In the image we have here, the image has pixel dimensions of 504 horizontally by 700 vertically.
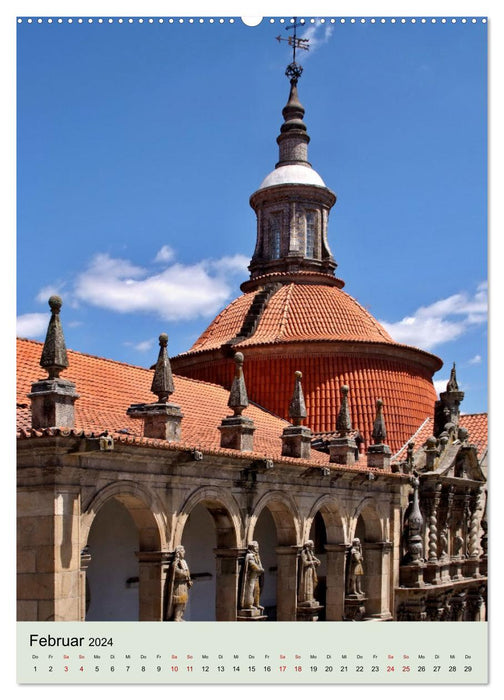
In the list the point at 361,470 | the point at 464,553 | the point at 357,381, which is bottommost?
the point at 464,553

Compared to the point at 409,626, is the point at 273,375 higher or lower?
higher

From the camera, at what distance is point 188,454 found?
17.8 m

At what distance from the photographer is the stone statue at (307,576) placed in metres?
22.4

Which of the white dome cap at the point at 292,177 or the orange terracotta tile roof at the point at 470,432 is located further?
the white dome cap at the point at 292,177

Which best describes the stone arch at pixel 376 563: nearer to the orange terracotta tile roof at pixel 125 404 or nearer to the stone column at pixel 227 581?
the orange terracotta tile roof at pixel 125 404

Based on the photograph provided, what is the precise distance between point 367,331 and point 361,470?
7829 millimetres

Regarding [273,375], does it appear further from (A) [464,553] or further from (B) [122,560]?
(B) [122,560]

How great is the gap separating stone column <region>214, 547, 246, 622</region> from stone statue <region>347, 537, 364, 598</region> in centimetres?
559

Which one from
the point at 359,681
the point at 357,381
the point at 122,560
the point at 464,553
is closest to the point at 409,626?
the point at 359,681

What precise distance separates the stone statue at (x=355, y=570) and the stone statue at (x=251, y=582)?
5132 mm

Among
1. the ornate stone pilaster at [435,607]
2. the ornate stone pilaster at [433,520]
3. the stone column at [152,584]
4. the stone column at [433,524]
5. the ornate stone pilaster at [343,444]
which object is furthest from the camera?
the ornate stone pilaster at [433,520]

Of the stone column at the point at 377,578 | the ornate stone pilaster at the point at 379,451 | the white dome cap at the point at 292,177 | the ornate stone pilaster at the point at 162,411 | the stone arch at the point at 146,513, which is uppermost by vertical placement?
the white dome cap at the point at 292,177

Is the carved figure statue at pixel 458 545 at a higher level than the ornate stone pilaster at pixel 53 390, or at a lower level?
lower

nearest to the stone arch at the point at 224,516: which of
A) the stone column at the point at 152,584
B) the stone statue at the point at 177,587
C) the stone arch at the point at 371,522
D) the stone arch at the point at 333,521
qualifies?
the stone statue at the point at 177,587
